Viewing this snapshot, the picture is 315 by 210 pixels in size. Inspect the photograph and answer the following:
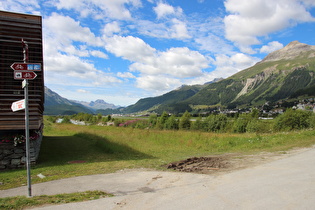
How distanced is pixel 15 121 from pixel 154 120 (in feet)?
285

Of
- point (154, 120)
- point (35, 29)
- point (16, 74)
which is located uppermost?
point (35, 29)

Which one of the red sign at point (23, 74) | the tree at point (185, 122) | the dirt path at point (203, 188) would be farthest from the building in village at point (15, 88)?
the tree at point (185, 122)

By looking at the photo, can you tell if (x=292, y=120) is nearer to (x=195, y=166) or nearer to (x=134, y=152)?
(x=134, y=152)

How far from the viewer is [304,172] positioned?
336 inches

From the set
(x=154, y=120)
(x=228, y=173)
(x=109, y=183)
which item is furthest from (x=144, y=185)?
(x=154, y=120)

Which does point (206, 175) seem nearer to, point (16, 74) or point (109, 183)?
point (109, 183)

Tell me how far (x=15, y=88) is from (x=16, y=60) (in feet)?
6.02

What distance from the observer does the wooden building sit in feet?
42.5

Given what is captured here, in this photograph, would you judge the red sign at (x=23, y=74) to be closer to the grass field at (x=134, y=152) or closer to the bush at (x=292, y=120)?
the grass field at (x=134, y=152)

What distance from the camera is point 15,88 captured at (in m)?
13.8

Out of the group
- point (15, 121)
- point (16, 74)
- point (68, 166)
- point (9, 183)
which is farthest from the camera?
point (15, 121)

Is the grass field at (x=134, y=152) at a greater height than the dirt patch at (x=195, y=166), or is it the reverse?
the dirt patch at (x=195, y=166)

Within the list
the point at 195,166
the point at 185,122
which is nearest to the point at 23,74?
the point at 195,166

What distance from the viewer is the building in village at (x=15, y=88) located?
40.1ft
